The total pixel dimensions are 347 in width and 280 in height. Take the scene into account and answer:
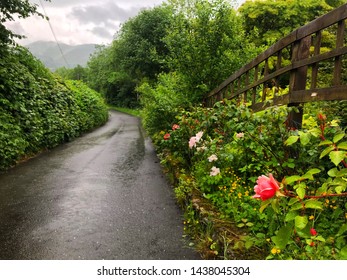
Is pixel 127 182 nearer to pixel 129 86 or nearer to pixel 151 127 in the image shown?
pixel 151 127

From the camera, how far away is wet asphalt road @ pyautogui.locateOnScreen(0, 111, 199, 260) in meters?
3.58

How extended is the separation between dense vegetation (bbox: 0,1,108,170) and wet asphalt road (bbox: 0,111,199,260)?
0.82 metres

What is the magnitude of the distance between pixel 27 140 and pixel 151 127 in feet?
12.2

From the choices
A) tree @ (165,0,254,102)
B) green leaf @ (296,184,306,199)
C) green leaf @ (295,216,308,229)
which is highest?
tree @ (165,0,254,102)

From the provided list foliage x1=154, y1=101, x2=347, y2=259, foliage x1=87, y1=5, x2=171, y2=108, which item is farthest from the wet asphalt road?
foliage x1=87, y1=5, x2=171, y2=108

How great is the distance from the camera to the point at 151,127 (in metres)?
9.67

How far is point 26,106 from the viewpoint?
30.4 feet

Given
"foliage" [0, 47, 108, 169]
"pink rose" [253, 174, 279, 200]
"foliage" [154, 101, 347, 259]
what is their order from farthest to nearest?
"foliage" [0, 47, 108, 169]
"foliage" [154, 101, 347, 259]
"pink rose" [253, 174, 279, 200]

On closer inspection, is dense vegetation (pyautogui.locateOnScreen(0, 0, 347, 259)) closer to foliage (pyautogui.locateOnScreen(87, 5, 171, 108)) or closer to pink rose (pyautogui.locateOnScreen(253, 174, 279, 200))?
pink rose (pyautogui.locateOnScreen(253, 174, 279, 200))

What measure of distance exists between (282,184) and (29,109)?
364 inches

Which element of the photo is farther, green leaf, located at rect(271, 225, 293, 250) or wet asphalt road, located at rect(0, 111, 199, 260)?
wet asphalt road, located at rect(0, 111, 199, 260)

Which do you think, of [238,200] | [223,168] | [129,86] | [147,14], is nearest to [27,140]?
[223,168]

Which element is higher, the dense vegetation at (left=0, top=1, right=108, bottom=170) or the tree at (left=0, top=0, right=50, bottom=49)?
the tree at (left=0, top=0, right=50, bottom=49)

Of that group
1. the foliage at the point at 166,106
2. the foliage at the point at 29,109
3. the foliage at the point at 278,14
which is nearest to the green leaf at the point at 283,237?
the foliage at the point at 166,106
